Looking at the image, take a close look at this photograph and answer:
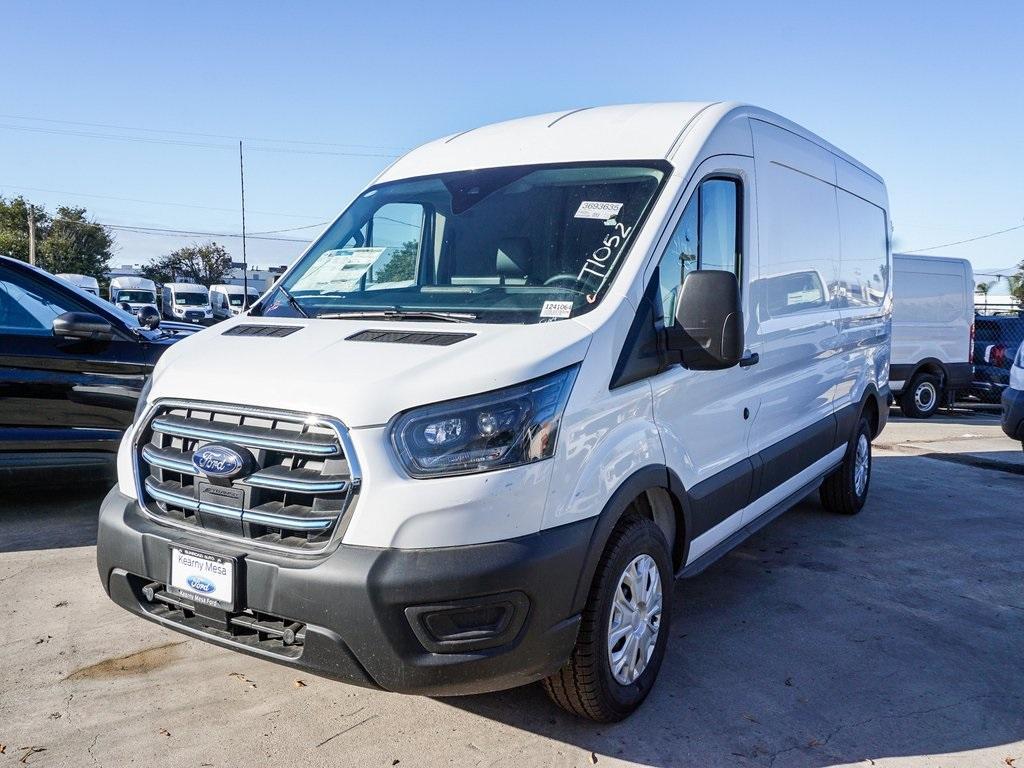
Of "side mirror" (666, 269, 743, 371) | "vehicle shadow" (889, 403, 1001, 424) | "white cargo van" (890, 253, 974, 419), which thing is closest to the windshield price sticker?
"side mirror" (666, 269, 743, 371)

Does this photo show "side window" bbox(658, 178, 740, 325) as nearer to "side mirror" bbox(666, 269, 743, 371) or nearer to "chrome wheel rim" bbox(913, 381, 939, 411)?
"side mirror" bbox(666, 269, 743, 371)

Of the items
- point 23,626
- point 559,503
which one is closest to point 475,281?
point 559,503

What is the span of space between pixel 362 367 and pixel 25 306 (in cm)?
372

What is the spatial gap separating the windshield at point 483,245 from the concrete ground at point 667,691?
1.50 metres

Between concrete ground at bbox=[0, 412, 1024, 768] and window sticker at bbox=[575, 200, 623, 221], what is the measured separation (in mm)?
1857

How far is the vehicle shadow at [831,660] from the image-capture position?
305 cm

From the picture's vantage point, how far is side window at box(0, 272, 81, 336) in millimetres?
5293

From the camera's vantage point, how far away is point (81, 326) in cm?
523

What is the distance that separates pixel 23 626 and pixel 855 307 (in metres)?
5.25

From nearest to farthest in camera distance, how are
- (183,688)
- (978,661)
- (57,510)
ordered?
(183,688) → (978,661) → (57,510)

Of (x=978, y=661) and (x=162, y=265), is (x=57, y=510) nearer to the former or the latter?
(x=978, y=661)

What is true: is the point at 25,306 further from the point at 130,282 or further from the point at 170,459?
the point at 130,282

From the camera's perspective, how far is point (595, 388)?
9.23ft

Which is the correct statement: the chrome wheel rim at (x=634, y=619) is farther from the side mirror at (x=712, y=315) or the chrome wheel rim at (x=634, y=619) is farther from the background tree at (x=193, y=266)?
the background tree at (x=193, y=266)
